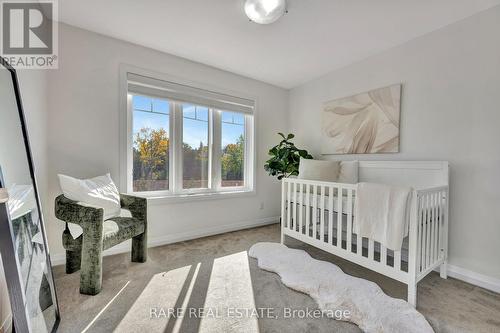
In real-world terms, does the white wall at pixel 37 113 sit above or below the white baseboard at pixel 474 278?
above

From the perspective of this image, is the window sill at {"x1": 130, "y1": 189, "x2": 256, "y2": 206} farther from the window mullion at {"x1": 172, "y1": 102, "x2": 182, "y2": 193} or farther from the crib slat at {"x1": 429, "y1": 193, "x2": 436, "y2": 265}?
the crib slat at {"x1": 429, "y1": 193, "x2": 436, "y2": 265}

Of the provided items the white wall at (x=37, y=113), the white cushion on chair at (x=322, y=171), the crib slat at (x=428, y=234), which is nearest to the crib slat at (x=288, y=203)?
the white cushion on chair at (x=322, y=171)

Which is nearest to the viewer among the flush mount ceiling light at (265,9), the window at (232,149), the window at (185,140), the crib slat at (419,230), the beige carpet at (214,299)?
the beige carpet at (214,299)

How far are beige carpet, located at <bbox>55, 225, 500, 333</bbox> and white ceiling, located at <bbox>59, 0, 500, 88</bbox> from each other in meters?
2.25

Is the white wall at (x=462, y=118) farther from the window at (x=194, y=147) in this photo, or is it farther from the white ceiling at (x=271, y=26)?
the window at (x=194, y=147)

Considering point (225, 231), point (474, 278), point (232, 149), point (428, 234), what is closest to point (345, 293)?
point (428, 234)

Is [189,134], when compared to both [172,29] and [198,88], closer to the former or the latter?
[198,88]

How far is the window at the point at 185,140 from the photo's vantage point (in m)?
2.53

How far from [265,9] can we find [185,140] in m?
1.73

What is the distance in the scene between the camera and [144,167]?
8.48 ft

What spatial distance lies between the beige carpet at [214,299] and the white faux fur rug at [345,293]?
0.24 feet

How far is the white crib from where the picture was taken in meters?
1.57

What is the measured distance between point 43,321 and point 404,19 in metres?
3.36

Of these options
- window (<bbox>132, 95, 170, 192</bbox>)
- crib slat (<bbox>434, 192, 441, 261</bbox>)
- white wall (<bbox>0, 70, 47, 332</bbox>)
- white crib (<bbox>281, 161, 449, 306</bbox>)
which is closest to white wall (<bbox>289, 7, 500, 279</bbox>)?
white crib (<bbox>281, 161, 449, 306</bbox>)
